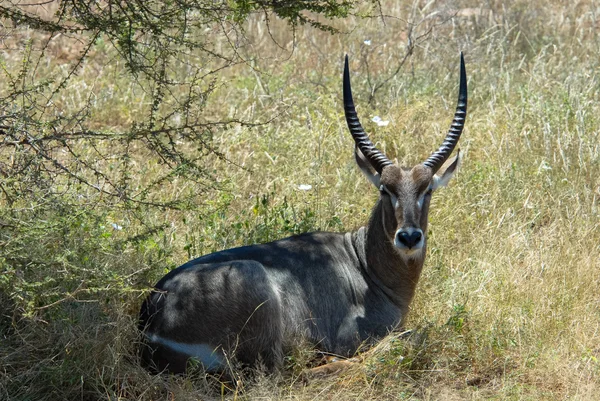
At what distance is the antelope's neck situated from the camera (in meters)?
6.08

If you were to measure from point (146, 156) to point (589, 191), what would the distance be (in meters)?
4.05

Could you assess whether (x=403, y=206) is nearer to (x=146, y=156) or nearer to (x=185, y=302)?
(x=185, y=302)

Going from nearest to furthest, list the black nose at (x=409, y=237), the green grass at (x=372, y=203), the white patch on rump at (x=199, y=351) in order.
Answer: the green grass at (x=372, y=203)
the white patch on rump at (x=199, y=351)
the black nose at (x=409, y=237)

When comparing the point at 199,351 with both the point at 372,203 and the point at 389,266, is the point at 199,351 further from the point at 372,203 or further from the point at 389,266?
the point at 372,203

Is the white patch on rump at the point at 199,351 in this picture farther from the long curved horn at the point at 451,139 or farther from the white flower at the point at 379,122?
the white flower at the point at 379,122

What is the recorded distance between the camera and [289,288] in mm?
5809

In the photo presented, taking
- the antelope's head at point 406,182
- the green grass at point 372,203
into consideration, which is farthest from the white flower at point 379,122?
the antelope's head at point 406,182

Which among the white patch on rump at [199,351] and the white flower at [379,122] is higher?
the white flower at [379,122]

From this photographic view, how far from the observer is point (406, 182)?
5812mm

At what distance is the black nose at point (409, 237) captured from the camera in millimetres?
5598

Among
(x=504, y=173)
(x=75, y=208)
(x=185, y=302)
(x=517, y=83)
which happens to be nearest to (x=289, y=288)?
(x=185, y=302)

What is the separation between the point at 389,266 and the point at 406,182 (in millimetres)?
667

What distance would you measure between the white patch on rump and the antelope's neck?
4.52 ft

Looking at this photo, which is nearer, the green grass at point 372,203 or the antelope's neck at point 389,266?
the green grass at point 372,203
